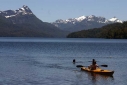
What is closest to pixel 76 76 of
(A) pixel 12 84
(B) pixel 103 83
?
(B) pixel 103 83

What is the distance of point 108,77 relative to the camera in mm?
43719

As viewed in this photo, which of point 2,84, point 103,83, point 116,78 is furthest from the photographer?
point 116,78

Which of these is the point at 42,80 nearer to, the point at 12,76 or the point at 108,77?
the point at 12,76

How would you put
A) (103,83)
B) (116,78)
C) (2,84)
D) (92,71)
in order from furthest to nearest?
(92,71) → (116,78) → (103,83) → (2,84)

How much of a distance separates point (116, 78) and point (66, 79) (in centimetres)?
682

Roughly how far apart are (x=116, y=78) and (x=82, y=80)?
16.1ft

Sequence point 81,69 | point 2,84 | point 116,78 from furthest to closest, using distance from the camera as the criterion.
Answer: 1. point 81,69
2. point 116,78
3. point 2,84

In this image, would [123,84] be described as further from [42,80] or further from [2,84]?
[2,84]

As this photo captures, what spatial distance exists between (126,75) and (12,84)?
1708cm

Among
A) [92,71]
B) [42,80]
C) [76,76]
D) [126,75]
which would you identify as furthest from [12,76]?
[126,75]

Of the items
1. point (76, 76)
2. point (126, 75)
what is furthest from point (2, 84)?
point (126, 75)

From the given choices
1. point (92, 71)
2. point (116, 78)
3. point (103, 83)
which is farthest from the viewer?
point (92, 71)

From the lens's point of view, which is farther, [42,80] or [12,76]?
[12,76]

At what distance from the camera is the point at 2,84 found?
120 feet
